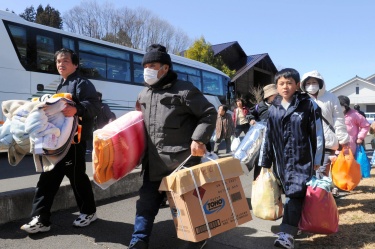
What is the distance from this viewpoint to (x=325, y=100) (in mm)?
4293

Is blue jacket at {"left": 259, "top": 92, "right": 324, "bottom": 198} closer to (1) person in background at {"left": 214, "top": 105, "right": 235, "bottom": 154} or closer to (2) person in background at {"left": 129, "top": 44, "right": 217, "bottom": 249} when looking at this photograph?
(2) person in background at {"left": 129, "top": 44, "right": 217, "bottom": 249}

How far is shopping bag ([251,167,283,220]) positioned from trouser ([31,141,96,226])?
1.72 metres

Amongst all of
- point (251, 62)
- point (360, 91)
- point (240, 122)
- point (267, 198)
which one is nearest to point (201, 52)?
point (251, 62)

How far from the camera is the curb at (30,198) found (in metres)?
3.50

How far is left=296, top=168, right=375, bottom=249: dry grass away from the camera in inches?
121

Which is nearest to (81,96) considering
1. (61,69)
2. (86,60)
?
(61,69)

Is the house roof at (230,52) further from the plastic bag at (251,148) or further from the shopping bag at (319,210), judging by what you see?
the shopping bag at (319,210)

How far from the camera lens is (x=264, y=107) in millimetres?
4625

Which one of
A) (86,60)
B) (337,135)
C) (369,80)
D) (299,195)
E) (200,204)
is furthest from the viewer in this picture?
(369,80)

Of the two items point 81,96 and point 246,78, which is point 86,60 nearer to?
point 81,96

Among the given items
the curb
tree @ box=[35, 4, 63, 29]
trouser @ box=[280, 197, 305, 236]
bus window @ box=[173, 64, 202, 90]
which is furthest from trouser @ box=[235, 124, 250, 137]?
tree @ box=[35, 4, 63, 29]

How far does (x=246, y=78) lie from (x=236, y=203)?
102ft

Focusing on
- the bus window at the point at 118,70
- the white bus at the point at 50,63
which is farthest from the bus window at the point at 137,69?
the bus window at the point at 118,70

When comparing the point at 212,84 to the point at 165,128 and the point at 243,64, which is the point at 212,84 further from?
the point at 243,64
